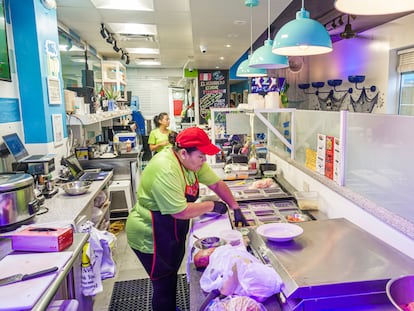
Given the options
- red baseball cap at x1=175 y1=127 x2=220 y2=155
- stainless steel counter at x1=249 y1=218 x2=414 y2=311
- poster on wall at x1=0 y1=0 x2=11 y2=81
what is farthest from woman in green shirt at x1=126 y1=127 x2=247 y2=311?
poster on wall at x1=0 y1=0 x2=11 y2=81

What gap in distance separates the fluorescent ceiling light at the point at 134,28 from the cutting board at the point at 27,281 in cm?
451

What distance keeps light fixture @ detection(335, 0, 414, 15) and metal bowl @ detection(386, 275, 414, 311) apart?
1.06 metres

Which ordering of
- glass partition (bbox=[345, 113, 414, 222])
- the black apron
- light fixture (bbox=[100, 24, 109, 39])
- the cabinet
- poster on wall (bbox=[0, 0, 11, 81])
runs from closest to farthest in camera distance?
glass partition (bbox=[345, 113, 414, 222]) → the black apron → poster on wall (bbox=[0, 0, 11, 81]) → light fixture (bbox=[100, 24, 109, 39]) → the cabinet

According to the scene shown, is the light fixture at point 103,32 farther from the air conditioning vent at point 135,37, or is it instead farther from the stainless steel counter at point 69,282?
the stainless steel counter at point 69,282

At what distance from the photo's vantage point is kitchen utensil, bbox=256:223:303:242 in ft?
4.66

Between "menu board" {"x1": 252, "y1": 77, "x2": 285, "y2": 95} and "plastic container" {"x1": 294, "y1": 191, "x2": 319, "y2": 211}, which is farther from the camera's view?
"menu board" {"x1": 252, "y1": 77, "x2": 285, "y2": 95}

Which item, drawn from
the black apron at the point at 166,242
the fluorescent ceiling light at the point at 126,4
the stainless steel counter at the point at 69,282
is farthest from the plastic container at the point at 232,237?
the fluorescent ceiling light at the point at 126,4

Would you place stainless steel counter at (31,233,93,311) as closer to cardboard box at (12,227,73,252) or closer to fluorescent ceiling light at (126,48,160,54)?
cardboard box at (12,227,73,252)

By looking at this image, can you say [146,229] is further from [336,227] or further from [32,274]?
[336,227]

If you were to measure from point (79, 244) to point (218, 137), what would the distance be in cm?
245

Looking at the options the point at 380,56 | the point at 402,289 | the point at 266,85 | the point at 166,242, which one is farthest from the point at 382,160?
the point at 380,56

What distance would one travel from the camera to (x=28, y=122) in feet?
10.6

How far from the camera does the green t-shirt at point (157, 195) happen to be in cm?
172

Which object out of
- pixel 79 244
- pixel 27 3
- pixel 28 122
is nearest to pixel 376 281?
pixel 79 244
